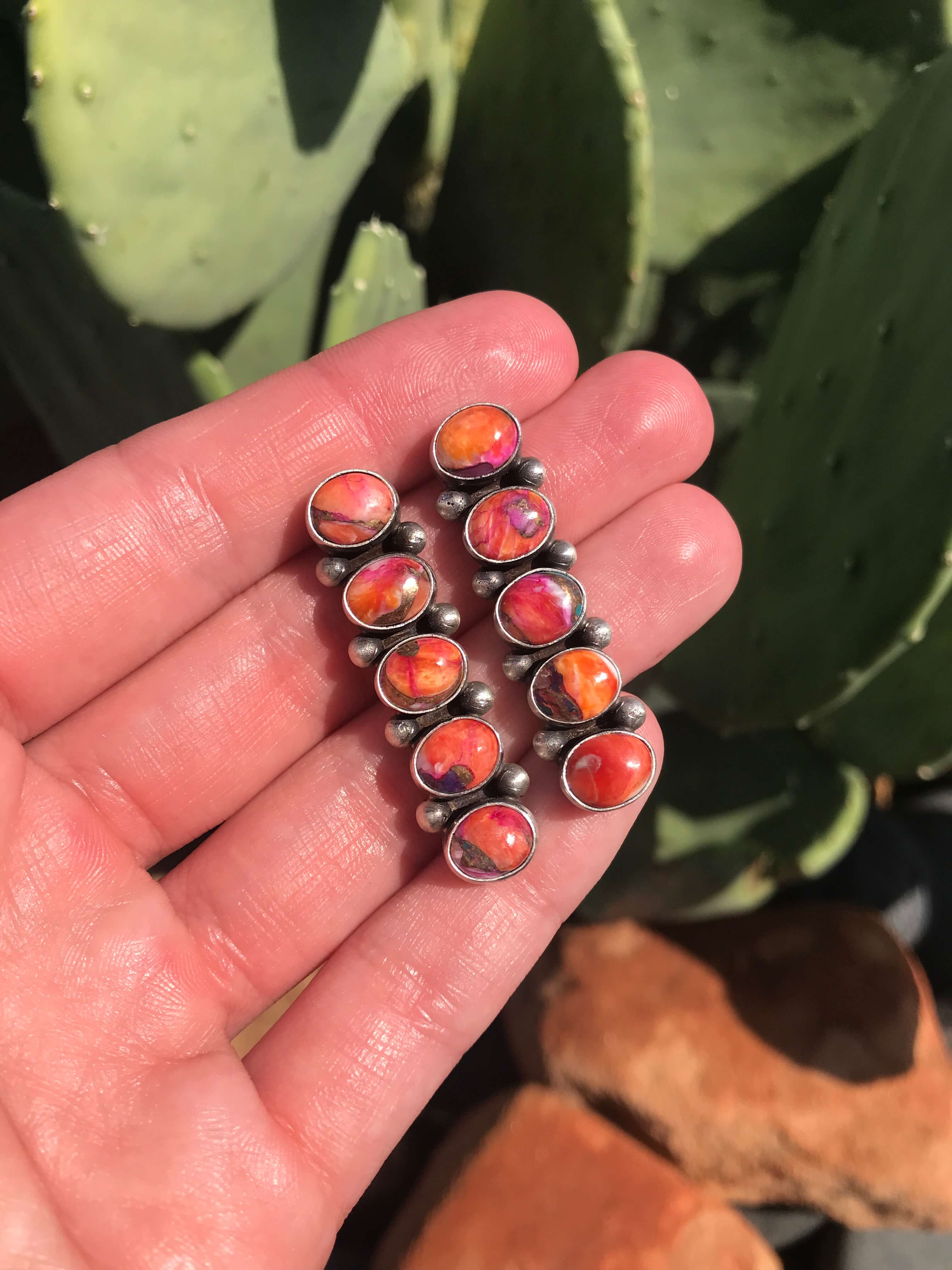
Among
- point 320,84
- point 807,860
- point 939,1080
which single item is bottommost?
point 939,1080

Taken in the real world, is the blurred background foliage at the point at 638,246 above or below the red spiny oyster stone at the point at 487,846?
above

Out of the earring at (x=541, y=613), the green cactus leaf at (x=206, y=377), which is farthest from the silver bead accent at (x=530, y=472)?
the green cactus leaf at (x=206, y=377)

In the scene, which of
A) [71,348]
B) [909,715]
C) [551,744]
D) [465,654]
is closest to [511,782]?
[551,744]

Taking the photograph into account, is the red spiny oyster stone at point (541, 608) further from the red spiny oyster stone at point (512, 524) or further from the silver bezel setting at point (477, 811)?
the silver bezel setting at point (477, 811)

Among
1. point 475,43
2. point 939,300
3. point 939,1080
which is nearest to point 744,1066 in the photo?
point 939,1080

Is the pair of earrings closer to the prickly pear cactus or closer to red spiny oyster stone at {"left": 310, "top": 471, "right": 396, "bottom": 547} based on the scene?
red spiny oyster stone at {"left": 310, "top": 471, "right": 396, "bottom": 547}

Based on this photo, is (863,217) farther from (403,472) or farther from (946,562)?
(403,472)

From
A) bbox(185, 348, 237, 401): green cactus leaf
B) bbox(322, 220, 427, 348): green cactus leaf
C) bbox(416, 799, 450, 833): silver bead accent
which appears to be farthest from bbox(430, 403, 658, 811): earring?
bbox(185, 348, 237, 401): green cactus leaf

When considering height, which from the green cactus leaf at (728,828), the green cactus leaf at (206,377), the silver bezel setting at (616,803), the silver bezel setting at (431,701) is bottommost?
the green cactus leaf at (728,828)
